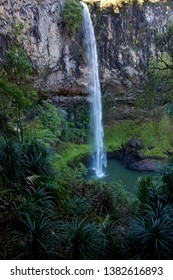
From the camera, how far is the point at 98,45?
22.6m

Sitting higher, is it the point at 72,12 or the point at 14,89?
the point at 72,12

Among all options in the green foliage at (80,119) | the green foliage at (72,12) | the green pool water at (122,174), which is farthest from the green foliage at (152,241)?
the green foliage at (80,119)

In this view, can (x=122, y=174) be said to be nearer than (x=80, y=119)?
Yes

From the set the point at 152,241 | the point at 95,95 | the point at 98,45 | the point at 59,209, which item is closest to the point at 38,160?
the point at 59,209

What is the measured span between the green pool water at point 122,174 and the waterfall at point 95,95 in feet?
1.68

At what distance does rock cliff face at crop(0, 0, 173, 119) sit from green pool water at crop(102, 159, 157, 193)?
488 centimetres

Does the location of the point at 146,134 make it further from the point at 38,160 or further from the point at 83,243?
the point at 83,243

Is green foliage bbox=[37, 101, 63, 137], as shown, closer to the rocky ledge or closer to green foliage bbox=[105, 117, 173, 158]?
the rocky ledge

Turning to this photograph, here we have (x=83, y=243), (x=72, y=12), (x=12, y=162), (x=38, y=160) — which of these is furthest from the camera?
(x=72, y=12)

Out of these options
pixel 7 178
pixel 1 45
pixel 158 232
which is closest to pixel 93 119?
pixel 1 45

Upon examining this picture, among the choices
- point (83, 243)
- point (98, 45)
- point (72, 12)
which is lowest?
point (83, 243)

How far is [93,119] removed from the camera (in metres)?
23.5

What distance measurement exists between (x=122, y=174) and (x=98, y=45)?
9071 mm

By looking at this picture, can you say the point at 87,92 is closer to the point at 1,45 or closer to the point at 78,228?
the point at 1,45
